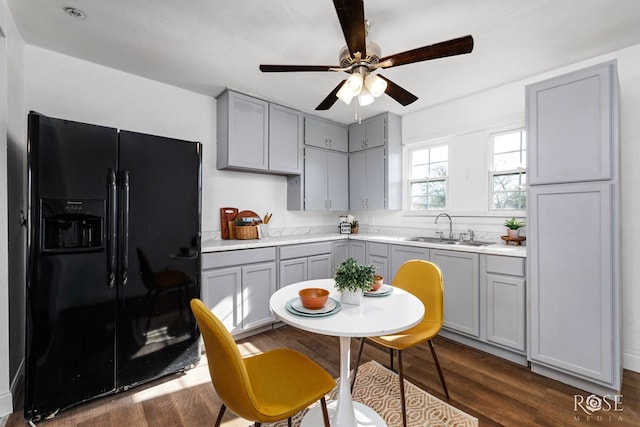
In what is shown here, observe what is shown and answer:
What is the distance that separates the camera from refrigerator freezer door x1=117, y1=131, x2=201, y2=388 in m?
2.00

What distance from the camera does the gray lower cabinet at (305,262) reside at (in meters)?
3.14

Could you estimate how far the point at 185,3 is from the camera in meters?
1.78

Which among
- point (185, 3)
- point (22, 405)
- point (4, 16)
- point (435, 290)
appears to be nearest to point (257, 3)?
point (185, 3)

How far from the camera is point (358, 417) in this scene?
1674 millimetres

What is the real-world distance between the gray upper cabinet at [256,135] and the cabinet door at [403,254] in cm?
153

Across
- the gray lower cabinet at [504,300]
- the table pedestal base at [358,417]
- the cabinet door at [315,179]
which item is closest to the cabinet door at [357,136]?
the cabinet door at [315,179]

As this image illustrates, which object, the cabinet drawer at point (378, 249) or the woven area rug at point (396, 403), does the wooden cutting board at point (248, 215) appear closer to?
the cabinet drawer at point (378, 249)

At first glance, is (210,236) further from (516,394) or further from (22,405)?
(516,394)

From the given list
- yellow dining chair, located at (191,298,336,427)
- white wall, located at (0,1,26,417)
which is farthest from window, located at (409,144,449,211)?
white wall, located at (0,1,26,417)

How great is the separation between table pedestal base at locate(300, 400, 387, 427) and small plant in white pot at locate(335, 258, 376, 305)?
70 centimetres

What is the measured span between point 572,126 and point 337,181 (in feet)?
8.45

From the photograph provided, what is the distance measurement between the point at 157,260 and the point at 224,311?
0.87m

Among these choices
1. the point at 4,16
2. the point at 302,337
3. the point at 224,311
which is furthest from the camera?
the point at 302,337

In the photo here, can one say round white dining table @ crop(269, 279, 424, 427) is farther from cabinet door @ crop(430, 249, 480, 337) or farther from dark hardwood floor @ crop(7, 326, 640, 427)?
cabinet door @ crop(430, 249, 480, 337)
